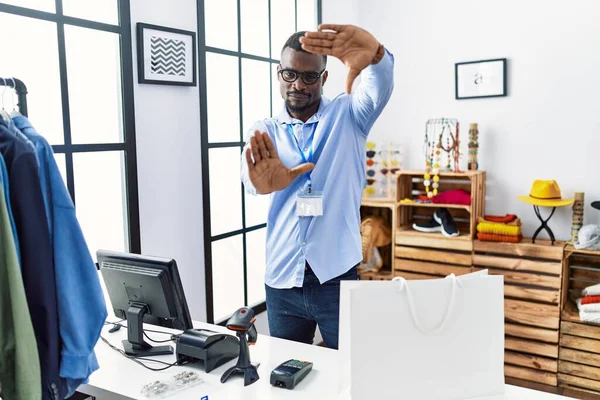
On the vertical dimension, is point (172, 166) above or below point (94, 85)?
below

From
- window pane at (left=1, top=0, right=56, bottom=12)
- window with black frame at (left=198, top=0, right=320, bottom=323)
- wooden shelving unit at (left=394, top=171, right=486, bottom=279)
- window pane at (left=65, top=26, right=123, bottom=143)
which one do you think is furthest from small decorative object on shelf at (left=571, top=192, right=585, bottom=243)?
window pane at (left=1, top=0, right=56, bottom=12)

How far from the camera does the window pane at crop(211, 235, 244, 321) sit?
3041mm

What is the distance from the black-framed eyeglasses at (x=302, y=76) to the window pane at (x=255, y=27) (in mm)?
1325

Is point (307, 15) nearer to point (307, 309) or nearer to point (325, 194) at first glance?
point (325, 194)

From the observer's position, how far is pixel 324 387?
1.50m

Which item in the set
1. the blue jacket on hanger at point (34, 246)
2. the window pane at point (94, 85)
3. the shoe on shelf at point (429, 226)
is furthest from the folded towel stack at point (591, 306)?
the blue jacket on hanger at point (34, 246)

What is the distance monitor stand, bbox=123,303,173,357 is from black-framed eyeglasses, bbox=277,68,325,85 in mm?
950

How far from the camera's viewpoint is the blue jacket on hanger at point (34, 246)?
1.09 meters

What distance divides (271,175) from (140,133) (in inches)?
36.1

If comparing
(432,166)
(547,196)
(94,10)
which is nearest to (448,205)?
(432,166)

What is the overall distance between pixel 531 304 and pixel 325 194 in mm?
1869

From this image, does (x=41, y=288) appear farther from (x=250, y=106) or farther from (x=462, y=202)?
(x=462, y=202)

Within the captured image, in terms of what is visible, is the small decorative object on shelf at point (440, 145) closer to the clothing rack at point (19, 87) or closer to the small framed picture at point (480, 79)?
the small framed picture at point (480, 79)

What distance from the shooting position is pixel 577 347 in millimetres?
3037
